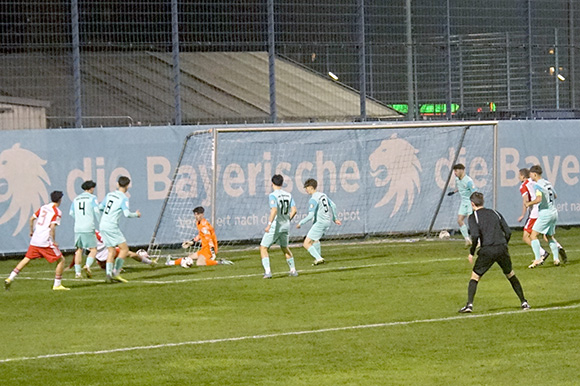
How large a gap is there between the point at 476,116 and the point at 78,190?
11.2m

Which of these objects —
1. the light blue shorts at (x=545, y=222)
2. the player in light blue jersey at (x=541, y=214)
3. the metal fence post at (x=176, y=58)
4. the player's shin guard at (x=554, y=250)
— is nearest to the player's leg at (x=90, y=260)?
the metal fence post at (x=176, y=58)

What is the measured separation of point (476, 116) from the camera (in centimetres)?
3094

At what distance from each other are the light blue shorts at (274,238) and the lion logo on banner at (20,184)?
24.8ft

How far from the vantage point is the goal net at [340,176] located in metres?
26.5

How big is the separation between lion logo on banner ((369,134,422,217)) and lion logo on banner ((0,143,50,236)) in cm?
822

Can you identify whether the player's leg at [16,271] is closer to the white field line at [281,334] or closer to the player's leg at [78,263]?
the player's leg at [78,263]

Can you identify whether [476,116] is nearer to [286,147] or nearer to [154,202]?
[286,147]

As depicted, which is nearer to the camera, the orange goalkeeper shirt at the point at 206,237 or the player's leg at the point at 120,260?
the player's leg at the point at 120,260

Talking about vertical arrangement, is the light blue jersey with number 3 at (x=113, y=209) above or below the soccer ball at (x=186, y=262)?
above

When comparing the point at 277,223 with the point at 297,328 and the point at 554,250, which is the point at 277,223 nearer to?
the point at 554,250

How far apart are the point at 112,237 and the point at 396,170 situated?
10.5m

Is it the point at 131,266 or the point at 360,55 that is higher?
the point at 360,55

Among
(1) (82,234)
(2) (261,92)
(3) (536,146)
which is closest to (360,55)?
(2) (261,92)

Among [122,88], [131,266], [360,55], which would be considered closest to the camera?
[131,266]
